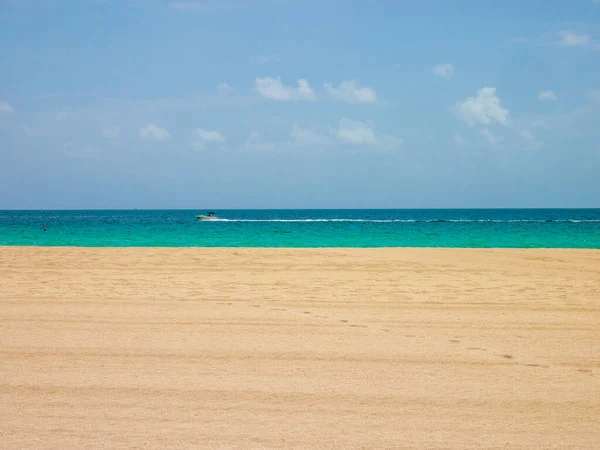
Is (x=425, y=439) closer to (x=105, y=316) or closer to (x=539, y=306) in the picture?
(x=105, y=316)

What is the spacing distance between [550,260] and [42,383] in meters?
15.7

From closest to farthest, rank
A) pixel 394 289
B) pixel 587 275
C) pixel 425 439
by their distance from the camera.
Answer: pixel 425 439, pixel 394 289, pixel 587 275

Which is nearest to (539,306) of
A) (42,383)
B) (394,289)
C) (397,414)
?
(394,289)

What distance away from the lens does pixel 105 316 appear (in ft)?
27.1

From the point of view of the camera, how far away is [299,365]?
19.1 feet

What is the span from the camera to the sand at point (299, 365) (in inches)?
166

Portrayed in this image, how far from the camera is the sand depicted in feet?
13.9

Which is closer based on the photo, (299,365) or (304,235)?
(299,365)

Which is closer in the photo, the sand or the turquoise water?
the sand

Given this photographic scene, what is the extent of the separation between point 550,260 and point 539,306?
936 centimetres

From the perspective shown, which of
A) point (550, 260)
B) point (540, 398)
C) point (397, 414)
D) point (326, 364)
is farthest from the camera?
point (550, 260)

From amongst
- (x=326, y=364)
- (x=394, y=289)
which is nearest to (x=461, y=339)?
(x=326, y=364)

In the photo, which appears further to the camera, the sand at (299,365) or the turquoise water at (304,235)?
the turquoise water at (304,235)

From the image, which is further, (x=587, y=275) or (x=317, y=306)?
(x=587, y=275)
